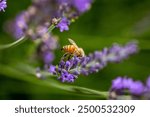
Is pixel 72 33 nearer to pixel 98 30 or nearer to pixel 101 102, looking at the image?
pixel 98 30

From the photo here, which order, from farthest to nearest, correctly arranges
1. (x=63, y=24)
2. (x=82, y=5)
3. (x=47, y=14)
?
(x=47, y=14) → (x=82, y=5) → (x=63, y=24)

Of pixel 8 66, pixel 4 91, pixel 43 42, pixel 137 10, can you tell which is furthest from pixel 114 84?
pixel 137 10

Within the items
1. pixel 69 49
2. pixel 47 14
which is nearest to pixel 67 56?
pixel 69 49

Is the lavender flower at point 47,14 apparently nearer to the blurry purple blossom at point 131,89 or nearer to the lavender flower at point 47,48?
the lavender flower at point 47,48

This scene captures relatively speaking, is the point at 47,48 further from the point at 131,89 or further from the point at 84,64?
the point at 131,89

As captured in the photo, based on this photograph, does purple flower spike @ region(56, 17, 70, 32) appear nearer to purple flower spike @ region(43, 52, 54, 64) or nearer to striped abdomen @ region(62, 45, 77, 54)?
striped abdomen @ region(62, 45, 77, 54)

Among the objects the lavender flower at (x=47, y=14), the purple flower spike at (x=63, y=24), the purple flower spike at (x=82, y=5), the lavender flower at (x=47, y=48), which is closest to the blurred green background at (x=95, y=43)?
the lavender flower at (x=47, y=48)

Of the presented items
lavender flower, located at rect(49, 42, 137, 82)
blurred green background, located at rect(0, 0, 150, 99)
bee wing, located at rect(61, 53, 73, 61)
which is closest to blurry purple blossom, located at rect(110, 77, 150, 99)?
lavender flower, located at rect(49, 42, 137, 82)
